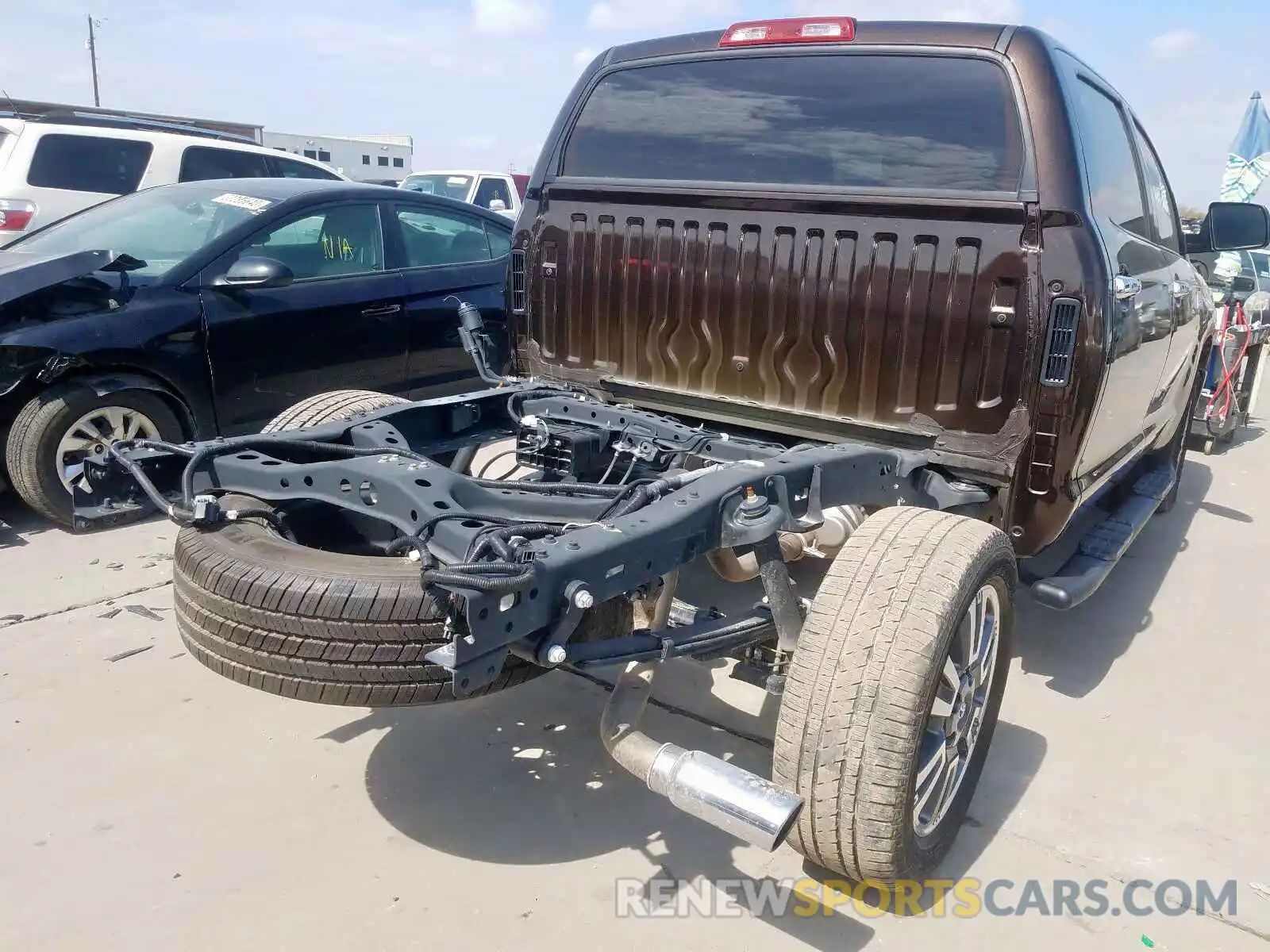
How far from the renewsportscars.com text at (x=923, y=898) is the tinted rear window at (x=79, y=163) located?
8360mm

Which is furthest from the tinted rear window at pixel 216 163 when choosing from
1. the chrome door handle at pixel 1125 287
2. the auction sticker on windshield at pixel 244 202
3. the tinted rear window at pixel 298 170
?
the chrome door handle at pixel 1125 287

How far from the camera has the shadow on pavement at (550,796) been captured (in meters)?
2.48

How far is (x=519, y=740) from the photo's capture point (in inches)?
123

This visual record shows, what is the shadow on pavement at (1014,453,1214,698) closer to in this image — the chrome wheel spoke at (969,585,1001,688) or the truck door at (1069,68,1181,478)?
the chrome wheel spoke at (969,585,1001,688)

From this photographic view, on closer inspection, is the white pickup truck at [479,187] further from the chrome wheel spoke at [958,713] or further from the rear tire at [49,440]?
the chrome wheel spoke at [958,713]

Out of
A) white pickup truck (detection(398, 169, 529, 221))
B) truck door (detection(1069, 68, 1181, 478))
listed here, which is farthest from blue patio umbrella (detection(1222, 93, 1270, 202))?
truck door (detection(1069, 68, 1181, 478))

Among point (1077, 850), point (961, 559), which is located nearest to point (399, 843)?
point (961, 559)

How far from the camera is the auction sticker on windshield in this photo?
17.7 feet

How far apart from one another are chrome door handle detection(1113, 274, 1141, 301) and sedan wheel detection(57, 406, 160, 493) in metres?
4.10

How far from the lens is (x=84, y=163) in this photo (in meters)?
8.39

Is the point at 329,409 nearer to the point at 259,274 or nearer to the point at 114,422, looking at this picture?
the point at 259,274

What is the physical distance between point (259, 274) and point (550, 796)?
→ 3176 mm

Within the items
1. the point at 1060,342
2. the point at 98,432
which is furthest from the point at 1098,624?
the point at 98,432

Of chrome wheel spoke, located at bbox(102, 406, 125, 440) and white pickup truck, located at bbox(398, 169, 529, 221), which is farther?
white pickup truck, located at bbox(398, 169, 529, 221)
